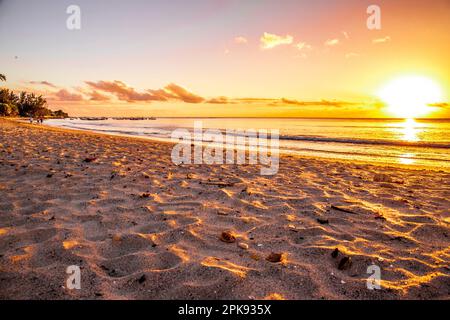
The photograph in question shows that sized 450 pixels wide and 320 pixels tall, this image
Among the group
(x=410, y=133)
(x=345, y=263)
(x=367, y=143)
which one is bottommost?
(x=345, y=263)

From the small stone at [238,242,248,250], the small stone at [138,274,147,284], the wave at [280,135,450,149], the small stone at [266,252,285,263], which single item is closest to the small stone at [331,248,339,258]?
the small stone at [266,252,285,263]

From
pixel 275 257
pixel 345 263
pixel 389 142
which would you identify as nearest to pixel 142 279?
pixel 275 257

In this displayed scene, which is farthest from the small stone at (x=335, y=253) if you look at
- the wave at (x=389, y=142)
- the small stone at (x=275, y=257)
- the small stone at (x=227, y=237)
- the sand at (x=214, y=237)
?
the wave at (x=389, y=142)

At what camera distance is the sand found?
7.90 feet

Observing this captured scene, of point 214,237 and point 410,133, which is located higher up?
point 410,133

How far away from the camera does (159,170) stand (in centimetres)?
723

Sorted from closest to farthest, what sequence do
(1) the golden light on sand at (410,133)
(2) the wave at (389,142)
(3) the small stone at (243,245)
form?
(3) the small stone at (243,245), (2) the wave at (389,142), (1) the golden light on sand at (410,133)

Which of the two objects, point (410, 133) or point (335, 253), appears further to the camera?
point (410, 133)

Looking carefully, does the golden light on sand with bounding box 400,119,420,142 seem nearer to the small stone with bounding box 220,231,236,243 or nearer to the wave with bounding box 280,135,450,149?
the wave with bounding box 280,135,450,149

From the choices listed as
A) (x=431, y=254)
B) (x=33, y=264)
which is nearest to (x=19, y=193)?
(x=33, y=264)

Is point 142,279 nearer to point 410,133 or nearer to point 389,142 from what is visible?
point 389,142

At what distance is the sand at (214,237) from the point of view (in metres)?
2.41

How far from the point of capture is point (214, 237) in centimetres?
339

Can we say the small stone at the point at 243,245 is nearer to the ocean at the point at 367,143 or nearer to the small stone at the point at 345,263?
the small stone at the point at 345,263
